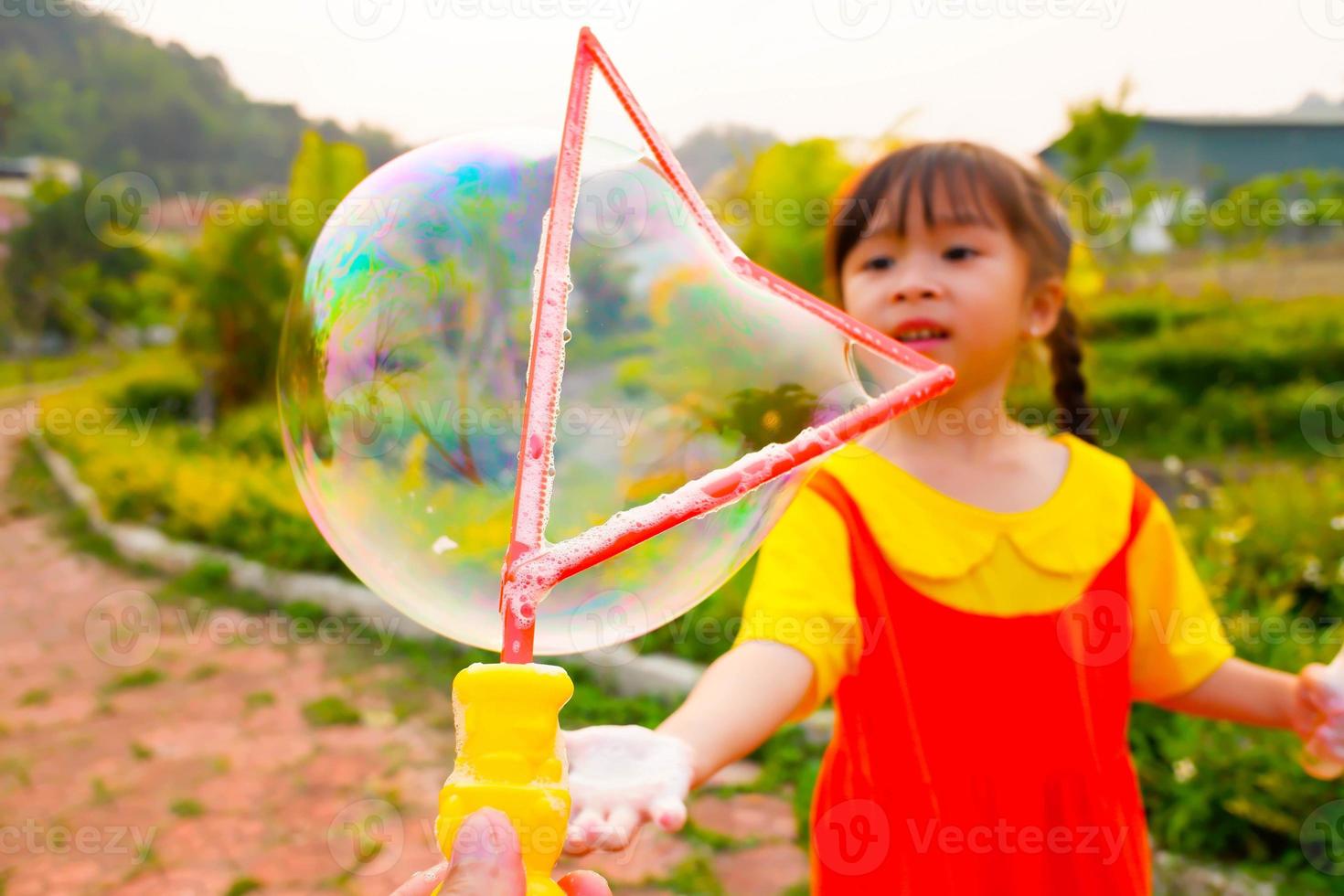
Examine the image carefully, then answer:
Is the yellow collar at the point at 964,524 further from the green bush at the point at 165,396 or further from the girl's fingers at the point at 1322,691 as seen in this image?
the green bush at the point at 165,396

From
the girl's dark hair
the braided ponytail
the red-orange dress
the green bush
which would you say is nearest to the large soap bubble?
the red-orange dress

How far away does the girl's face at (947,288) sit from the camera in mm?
1733

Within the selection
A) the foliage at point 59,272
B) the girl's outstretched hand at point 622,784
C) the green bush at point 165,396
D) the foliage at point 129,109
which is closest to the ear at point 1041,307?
the girl's outstretched hand at point 622,784

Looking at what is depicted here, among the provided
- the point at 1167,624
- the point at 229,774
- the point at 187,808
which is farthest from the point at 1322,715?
the point at 229,774

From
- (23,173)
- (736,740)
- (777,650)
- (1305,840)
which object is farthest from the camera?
(23,173)

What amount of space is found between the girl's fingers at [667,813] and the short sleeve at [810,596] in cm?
44

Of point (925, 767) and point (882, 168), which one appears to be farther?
point (882, 168)

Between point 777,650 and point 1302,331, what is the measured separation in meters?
11.4

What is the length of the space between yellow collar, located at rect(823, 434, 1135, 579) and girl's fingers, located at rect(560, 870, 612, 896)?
0.78 m

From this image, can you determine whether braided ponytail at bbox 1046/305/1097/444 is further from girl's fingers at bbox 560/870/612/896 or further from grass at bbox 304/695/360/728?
grass at bbox 304/695/360/728

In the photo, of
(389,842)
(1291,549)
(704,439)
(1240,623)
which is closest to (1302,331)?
(1291,549)

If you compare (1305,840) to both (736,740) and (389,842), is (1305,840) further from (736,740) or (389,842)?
(389,842)

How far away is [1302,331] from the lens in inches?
424

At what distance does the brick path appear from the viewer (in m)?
3.30
